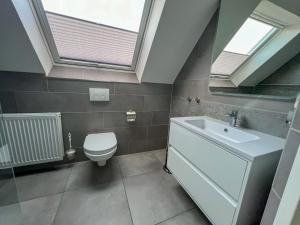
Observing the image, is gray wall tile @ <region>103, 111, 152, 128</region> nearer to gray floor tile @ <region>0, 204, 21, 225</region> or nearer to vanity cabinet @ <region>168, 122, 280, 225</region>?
vanity cabinet @ <region>168, 122, 280, 225</region>

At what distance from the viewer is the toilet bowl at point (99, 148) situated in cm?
138

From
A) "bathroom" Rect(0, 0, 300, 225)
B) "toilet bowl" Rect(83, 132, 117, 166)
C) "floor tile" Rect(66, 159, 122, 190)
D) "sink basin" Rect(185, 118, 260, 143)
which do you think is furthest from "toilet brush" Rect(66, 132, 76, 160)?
"sink basin" Rect(185, 118, 260, 143)

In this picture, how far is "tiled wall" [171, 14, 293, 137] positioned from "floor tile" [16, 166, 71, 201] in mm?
1718

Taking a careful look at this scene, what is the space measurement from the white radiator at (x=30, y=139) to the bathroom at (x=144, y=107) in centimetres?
1

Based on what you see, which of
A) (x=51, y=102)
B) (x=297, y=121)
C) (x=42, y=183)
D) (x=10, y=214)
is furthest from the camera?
(x=51, y=102)

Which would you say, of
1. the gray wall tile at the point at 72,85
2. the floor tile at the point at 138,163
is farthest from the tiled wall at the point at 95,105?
the floor tile at the point at 138,163

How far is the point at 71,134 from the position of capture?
177 centimetres

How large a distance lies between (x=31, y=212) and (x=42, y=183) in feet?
1.20

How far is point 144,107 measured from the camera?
207 cm

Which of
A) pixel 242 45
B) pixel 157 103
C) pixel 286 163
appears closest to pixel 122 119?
pixel 157 103

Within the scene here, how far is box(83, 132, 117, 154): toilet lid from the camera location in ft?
4.57

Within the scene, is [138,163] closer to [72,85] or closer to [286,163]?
[72,85]

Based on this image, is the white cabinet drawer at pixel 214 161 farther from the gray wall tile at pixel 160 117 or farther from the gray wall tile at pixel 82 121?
the gray wall tile at pixel 82 121

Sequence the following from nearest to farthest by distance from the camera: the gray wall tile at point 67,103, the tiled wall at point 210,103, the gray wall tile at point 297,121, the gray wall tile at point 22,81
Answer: the gray wall tile at point 297,121, the tiled wall at point 210,103, the gray wall tile at point 22,81, the gray wall tile at point 67,103
